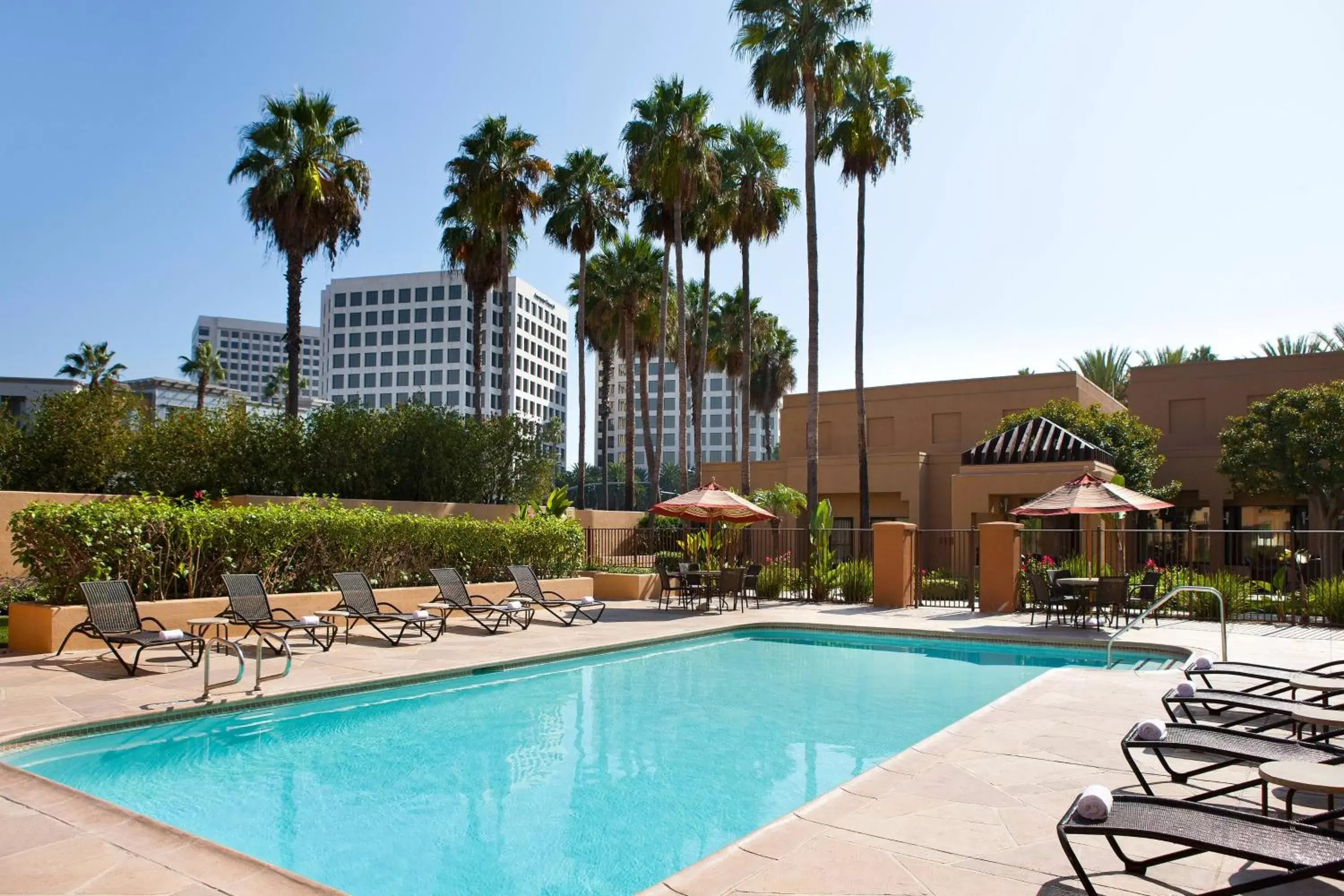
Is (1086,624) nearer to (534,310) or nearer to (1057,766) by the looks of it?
(1057,766)

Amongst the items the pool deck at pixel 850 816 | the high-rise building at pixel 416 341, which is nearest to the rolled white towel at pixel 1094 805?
the pool deck at pixel 850 816

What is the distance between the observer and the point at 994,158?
17.2 meters

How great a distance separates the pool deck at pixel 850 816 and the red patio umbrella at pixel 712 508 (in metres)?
8.84

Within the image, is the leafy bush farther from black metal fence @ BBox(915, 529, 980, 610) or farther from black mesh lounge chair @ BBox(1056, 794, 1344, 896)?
black mesh lounge chair @ BBox(1056, 794, 1344, 896)

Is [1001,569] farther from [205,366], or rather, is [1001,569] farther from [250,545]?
[205,366]

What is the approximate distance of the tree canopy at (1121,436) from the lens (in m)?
31.5

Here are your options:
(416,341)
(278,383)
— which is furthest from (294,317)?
(416,341)

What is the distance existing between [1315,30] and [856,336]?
1839 centimetres

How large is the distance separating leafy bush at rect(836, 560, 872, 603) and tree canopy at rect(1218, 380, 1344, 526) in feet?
59.7

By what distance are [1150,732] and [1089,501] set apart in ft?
36.5

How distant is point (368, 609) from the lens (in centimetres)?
1386

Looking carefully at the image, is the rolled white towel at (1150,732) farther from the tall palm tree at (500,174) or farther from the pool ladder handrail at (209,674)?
the tall palm tree at (500,174)

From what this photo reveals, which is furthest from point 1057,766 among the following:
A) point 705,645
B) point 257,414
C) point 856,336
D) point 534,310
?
point 534,310

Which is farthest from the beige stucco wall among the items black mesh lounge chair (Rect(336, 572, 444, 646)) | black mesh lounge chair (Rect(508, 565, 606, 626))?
black mesh lounge chair (Rect(336, 572, 444, 646))
